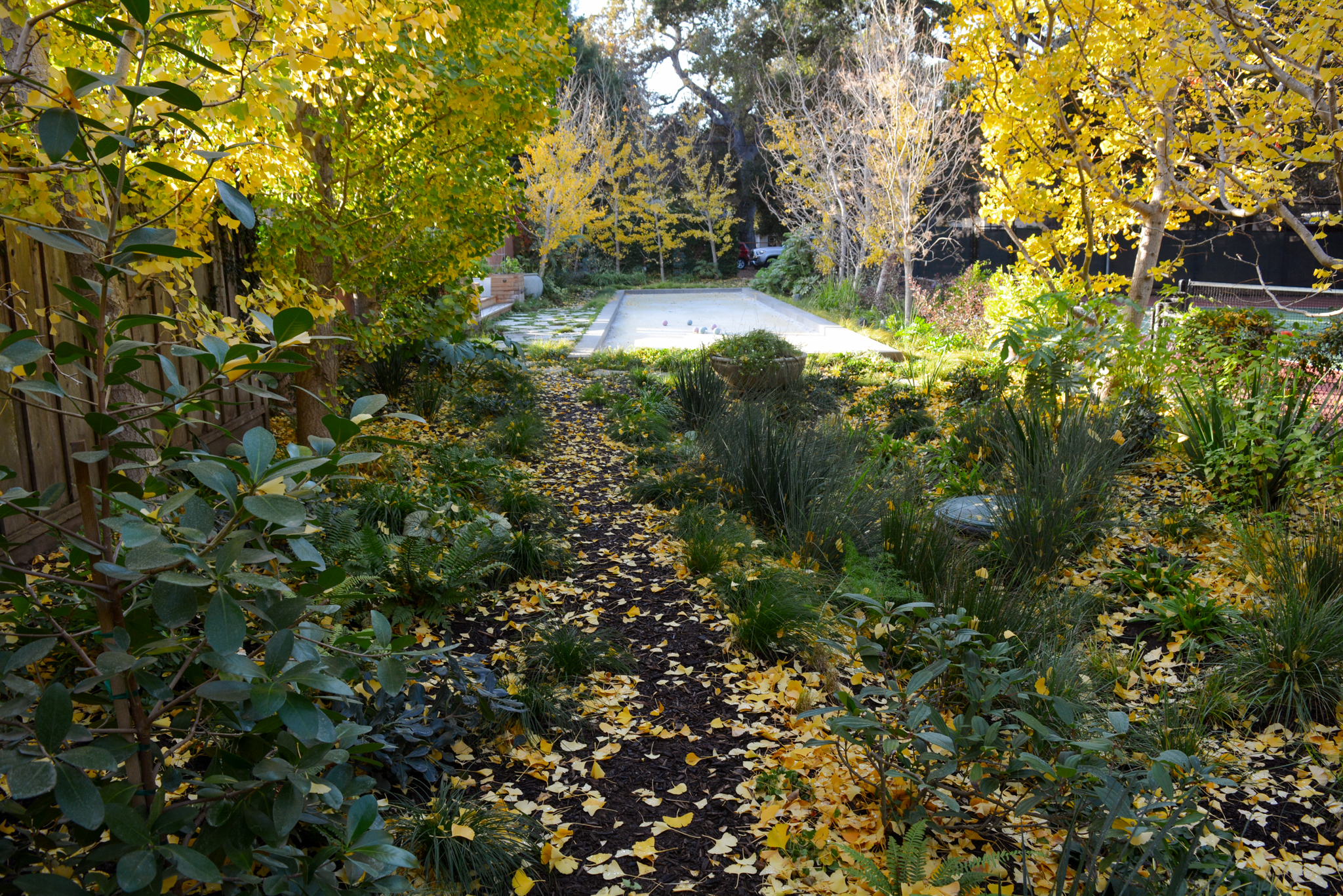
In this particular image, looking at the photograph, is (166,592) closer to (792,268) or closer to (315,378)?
(315,378)

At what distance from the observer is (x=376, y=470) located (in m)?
5.00

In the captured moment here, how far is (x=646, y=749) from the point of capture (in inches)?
110

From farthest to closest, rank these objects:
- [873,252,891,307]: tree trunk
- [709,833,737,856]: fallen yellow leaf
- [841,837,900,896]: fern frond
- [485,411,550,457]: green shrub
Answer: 1. [873,252,891,307]: tree trunk
2. [485,411,550,457]: green shrub
3. [709,833,737,856]: fallen yellow leaf
4. [841,837,900,896]: fern frond

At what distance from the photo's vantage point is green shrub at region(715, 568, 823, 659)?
11.0ft

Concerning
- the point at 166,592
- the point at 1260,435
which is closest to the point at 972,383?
the point at 1260,435

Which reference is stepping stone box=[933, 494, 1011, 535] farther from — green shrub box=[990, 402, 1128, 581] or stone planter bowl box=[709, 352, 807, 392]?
stone planter bowl box=[709, 352, 807, 392]

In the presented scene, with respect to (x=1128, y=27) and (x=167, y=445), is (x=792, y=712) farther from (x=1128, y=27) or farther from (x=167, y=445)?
(x=1128, y=27)

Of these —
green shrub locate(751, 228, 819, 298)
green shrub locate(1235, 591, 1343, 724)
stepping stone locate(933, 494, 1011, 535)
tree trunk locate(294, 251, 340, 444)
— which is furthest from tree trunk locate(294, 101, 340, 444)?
green shrub locate(751, 228, 819, 298)

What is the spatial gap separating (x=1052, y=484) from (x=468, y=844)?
337 centimetres

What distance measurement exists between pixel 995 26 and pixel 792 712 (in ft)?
18.0

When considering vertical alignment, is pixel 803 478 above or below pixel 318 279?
below

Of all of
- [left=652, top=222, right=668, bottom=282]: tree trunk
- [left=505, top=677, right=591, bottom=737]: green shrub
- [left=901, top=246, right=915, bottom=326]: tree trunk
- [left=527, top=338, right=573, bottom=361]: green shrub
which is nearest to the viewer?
[left=505, top=677, right=591, bottom=737]: green shrub

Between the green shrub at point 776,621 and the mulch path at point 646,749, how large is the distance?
133mm

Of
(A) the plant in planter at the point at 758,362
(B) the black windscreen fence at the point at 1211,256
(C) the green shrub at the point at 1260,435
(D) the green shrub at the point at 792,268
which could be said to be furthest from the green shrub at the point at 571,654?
(D) the green shrub at the point at 792,268
